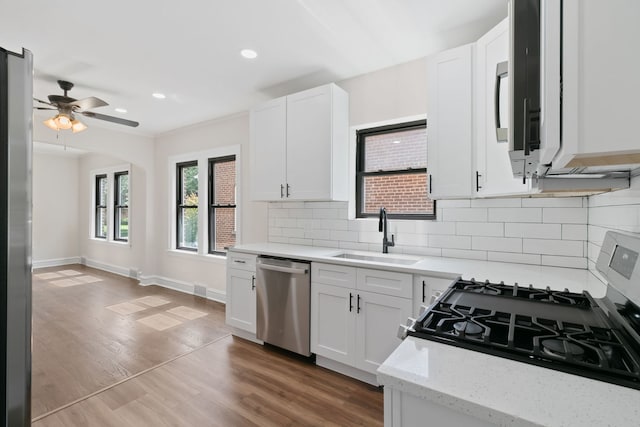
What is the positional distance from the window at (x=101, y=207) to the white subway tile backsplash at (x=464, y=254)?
7.56 m

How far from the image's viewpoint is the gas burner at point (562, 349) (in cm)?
78

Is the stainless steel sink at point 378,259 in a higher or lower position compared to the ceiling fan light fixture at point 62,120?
lower

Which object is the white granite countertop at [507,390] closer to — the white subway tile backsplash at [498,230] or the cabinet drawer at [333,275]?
the white subway tile backsplash at [498,230]

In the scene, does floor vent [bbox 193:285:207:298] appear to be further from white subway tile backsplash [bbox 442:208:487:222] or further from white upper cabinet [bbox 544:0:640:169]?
white upper cabinet [bbox 544:0:640:169]

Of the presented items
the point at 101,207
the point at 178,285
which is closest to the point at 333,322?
the point at 178,285

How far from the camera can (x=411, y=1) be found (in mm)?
2062

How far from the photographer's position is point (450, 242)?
261 centimetres

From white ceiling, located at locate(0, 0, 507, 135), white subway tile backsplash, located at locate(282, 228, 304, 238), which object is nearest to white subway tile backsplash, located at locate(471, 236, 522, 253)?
white ceiling, located at locate(0, 0, 507, 135)

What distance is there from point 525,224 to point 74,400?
3.52 m

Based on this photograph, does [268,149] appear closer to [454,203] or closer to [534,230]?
[454,203]

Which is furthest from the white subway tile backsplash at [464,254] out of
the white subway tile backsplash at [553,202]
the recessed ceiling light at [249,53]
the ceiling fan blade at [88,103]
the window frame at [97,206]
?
the window frame at [97,206]

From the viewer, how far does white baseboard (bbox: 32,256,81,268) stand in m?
6.95

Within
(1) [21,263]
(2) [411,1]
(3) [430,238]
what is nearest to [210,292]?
(3) [430,238]

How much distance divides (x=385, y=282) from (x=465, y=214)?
0.92 metres
